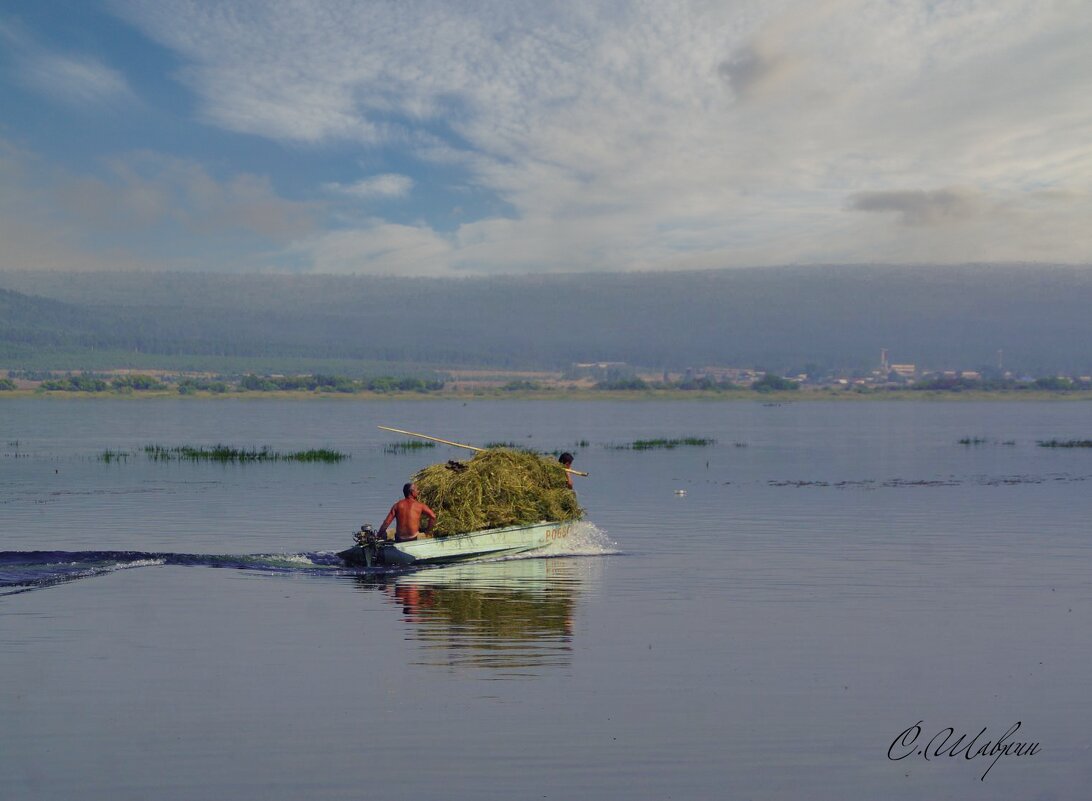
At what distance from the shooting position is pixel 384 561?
29.2 metres

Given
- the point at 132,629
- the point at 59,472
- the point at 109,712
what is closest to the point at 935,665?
the point at 109,712

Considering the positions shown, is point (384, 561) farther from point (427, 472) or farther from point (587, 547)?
point (587, 547)

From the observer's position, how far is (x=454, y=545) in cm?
3025

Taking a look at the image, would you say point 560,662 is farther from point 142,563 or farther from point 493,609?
point 142,563

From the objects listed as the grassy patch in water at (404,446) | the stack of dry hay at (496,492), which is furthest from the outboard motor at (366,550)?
the grassy patch in water at (404,446)

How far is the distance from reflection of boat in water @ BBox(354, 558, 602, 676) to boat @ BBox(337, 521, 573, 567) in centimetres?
35

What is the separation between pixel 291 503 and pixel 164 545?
43.3 feet

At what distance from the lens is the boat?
29.1 meters

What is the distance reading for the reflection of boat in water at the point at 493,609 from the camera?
752 inches
